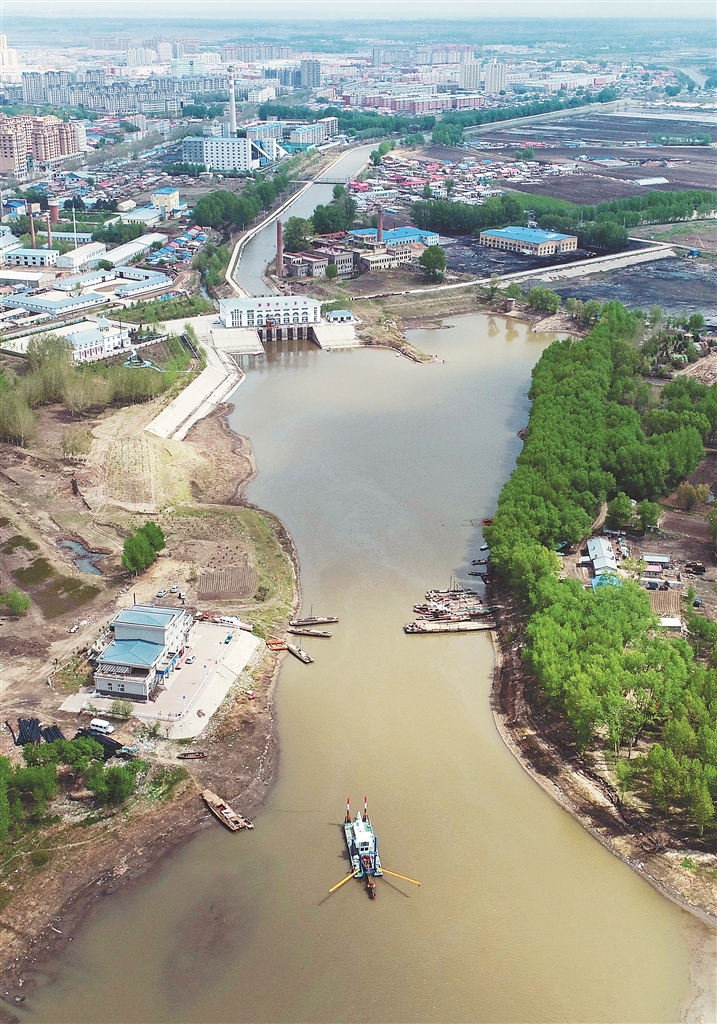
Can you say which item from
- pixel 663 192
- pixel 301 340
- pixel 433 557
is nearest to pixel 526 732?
pixel 433 557

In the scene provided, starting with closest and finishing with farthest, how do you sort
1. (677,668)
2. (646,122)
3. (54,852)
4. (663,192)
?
(54,852), (677,668), (663,192), (646,122)

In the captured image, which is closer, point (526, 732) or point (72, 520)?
point (526, 732)

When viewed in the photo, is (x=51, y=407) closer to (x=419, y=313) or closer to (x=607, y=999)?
(x=419, y=313)

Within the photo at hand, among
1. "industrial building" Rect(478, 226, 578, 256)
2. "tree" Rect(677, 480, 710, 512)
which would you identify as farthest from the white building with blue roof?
"industrial building" Rect(478, 226, 578, 256)

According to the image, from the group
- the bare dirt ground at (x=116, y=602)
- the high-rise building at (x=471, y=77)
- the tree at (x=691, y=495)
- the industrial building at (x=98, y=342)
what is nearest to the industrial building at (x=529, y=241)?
the industrial building at (x=98, y=342)

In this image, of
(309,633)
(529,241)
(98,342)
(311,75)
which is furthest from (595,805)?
(311,75)

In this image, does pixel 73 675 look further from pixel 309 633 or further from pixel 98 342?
pixel 98 342
